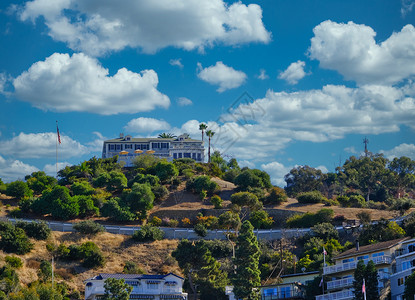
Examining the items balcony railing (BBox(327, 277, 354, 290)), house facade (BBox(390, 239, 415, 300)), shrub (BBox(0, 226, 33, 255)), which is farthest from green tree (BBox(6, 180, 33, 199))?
house facade (BBox(390, 239, 415, 300))

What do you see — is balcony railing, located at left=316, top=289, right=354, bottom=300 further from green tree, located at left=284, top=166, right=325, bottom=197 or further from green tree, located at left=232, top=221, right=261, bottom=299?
green tree, located at left=284, top=166, right=325, bottom=197

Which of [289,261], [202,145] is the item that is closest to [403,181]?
[202,145]

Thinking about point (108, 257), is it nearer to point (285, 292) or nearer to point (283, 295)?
point (283, 295)

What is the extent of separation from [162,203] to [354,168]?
64030mm

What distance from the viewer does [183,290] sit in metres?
78.6

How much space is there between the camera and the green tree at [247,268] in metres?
68.7

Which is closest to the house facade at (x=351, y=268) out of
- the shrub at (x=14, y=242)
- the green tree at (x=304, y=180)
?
the shrub at (x=14, y=242)

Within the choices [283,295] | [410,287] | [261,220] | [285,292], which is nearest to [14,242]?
[283,295]

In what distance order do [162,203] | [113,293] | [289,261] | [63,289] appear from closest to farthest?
[113,293]
[63,289]
[289,261]
[162,203]

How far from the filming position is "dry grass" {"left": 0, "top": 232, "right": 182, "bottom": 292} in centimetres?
8206

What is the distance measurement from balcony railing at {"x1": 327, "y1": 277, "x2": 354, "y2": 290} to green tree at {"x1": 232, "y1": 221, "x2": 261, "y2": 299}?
26.9 ft

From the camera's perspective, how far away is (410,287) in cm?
5516

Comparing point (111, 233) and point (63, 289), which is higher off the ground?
point (111, 233)

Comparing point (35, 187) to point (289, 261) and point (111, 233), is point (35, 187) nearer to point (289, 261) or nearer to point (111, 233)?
point (111, 233)
